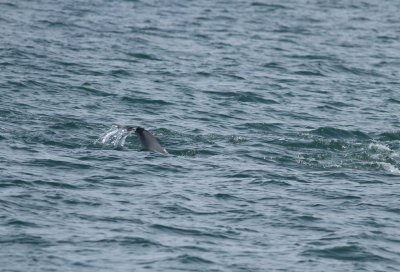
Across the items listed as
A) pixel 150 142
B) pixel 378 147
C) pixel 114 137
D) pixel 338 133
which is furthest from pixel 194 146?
pixel 378 147

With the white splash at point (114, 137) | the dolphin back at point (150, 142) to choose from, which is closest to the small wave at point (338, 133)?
the dolphin back at point (150, 142)

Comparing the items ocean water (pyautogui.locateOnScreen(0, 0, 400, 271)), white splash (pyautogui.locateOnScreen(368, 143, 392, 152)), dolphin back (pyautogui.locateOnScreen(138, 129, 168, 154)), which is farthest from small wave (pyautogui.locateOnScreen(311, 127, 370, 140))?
dolphin back (pyautogui.locateOnScreen(138, 129, 168, 154))

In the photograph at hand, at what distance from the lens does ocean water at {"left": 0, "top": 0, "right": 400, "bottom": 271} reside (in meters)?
15.8

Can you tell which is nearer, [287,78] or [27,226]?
[27,226]

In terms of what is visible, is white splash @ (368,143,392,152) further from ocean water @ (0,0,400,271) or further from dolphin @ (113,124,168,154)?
dolphin @ (113,124,168,154)

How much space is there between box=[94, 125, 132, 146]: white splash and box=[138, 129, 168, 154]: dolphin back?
102 cm

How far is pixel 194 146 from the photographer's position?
75.4ft

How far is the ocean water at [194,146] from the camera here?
15.8 meters

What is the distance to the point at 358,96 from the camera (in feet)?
104

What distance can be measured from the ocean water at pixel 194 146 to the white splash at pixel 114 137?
8cm

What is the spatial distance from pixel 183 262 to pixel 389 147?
426 inches

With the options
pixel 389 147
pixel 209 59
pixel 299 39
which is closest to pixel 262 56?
pixel 209 59

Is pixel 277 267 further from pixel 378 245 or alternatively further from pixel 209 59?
pixel 209 59

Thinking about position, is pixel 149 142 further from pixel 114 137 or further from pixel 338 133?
pixel 338 133
